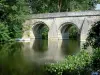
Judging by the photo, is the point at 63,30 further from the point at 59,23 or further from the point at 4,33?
the point at 4,33

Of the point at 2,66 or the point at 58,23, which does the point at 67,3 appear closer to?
the point at 58,23

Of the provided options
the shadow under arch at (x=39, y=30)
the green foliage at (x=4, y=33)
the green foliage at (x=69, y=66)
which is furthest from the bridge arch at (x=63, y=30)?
the green foliage at (x=69, y=66)

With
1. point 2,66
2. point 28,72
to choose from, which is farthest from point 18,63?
point 28,72

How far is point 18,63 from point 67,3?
26.8 metres

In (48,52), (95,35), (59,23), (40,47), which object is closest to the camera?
(95,35)

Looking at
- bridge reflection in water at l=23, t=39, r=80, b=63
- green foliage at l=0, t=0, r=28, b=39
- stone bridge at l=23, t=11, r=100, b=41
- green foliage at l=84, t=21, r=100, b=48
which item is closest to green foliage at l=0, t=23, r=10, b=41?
green foliage at l=0, t=0, r=28, b=39

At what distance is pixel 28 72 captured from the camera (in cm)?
1423

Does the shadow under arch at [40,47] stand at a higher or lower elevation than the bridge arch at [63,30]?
lower

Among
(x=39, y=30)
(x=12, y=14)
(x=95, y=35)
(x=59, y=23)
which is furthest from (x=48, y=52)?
(x=39, y=30)

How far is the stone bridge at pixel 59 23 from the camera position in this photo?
32781 mm

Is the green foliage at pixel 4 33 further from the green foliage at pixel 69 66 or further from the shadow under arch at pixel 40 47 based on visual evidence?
the green foliage at pixel 69 66

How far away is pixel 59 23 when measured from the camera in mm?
35844

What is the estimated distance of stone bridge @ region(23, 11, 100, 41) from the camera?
32.8 metres

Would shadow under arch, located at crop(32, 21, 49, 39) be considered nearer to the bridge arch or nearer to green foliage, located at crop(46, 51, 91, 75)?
the bridge arch
